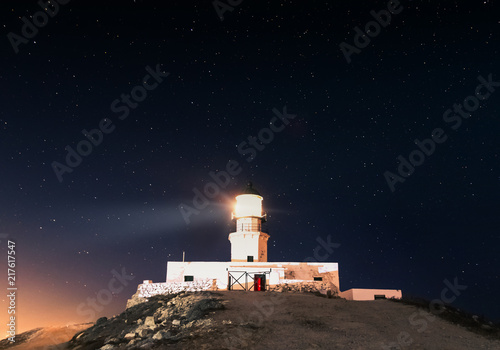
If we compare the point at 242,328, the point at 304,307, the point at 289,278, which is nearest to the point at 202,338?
the point at 242,328

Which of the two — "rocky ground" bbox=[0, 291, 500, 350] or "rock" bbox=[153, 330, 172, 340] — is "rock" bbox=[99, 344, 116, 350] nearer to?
"rocky ground" bbox=[0, 291, 500, 350]

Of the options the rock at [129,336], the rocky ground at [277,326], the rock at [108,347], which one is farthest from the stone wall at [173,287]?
the rock at [108,347]

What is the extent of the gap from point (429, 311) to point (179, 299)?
11.8m

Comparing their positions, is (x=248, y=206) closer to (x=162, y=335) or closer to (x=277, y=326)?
(x=277, y=326)

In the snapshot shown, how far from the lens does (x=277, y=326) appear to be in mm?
13898

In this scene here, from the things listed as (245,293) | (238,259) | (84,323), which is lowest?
(84,323)

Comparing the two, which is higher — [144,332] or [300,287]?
[300,287]

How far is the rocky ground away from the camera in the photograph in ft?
A: 40.8

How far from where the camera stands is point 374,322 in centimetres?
1536

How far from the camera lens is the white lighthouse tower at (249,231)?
3148 cm

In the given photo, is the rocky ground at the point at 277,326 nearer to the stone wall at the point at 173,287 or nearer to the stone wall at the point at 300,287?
the stone wall at the point at 173,287

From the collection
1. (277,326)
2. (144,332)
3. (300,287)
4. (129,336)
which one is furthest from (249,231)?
(129,336)

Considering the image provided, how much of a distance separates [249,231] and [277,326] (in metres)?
18.0

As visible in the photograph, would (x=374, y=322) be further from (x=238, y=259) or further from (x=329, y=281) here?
(x=238, y=259)
